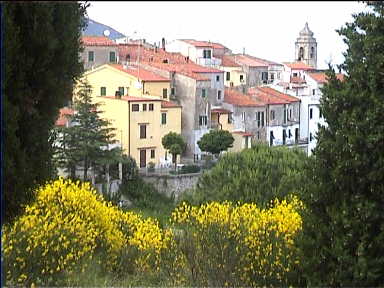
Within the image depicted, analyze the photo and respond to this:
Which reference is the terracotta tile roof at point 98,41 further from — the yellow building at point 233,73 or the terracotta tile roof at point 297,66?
the terracotta tile roof at point 297,66

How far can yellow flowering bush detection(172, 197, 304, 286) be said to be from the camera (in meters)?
7.21

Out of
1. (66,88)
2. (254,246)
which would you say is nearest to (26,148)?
(66,88)

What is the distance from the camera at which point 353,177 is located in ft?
19.8

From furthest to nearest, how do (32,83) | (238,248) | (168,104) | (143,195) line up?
(168,104) → (143,195) → (238,248) → (32,83)

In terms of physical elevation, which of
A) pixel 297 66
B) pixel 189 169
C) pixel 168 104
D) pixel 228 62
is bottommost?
pixel 189 169

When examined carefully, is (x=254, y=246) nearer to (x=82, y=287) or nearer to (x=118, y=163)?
(x=82, y=287)

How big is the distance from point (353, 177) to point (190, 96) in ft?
98.0

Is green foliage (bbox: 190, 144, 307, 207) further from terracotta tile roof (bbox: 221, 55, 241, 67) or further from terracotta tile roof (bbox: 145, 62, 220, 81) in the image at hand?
terracotta tile roof (bbox: 221, 55, 241, 67)

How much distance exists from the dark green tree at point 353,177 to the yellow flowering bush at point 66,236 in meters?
2.55

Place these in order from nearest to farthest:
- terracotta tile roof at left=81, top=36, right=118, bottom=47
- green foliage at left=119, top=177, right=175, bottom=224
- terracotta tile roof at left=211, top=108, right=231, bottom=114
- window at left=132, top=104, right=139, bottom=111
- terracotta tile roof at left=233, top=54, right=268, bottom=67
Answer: green foliage at left=119, top=177, right=175, bottom=224
window at left=132, top=104, right=139, bottom=111
terracotta tile roof at left=211, top=108, right=231, bottom=114
terracotta tile roof at left=81, top=36, right=118, bottom=47
terracotta tile roof at left=233, top=54, right=268, bottom=67

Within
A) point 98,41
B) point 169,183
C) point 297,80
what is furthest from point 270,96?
point 169,183

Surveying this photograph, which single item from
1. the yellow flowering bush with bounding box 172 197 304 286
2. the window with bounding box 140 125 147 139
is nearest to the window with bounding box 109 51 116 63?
the window with bounding box 140 125 147 139

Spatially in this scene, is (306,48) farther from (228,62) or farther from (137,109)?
(137,109)

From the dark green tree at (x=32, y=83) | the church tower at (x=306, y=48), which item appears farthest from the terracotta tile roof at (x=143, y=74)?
the dark green tree at (x=32, y=83)
